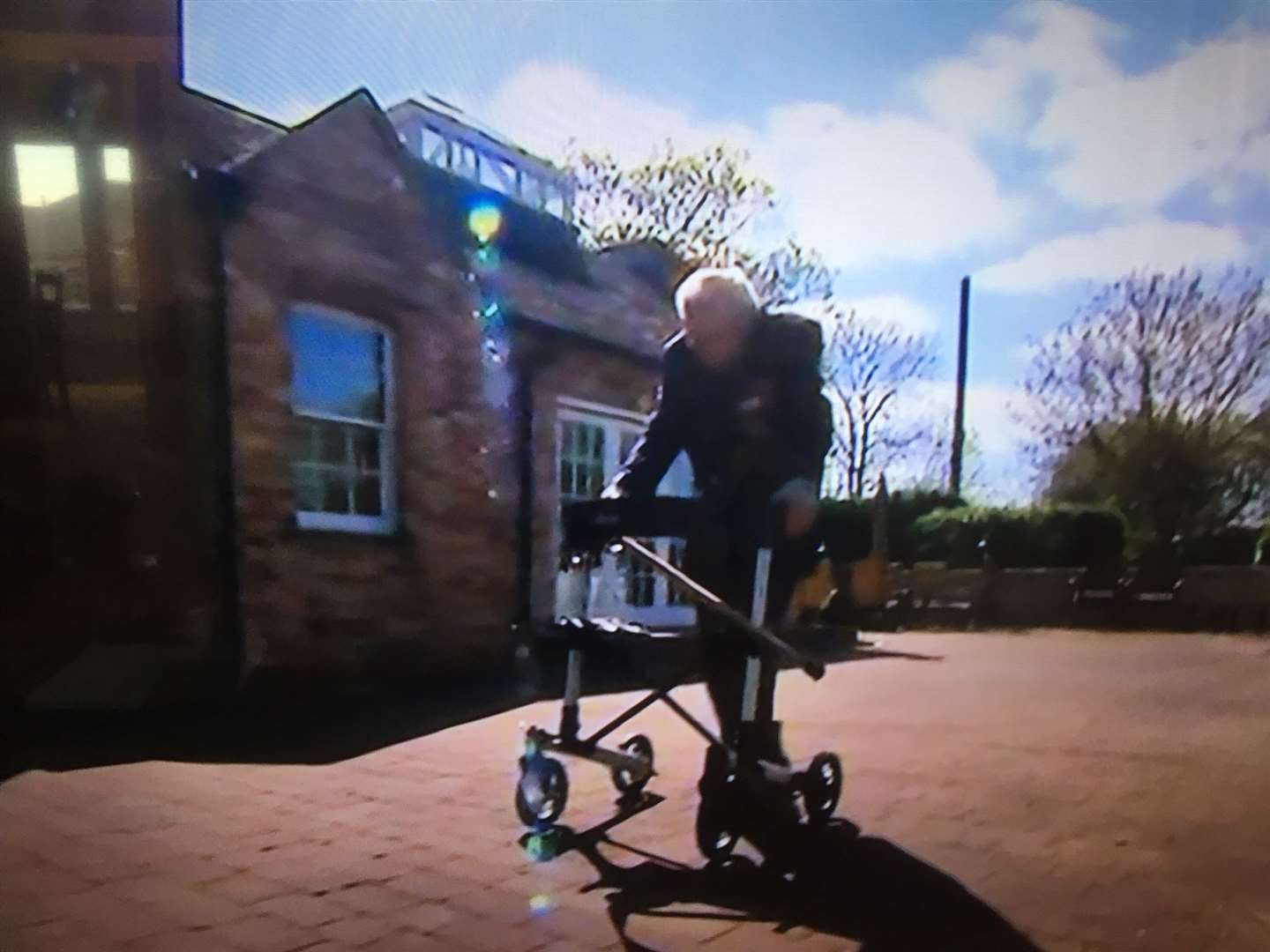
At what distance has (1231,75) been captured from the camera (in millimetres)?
1018

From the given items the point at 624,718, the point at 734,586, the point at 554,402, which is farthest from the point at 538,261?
the point at 624,718

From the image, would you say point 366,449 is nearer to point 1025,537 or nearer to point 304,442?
point 304,442

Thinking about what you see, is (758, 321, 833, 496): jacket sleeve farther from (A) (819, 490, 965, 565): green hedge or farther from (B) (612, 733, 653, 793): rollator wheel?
(B) (612, 733, 653, 793): rollator wheel

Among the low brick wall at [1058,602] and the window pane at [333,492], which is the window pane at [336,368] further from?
the low brick wall at [1058,602]

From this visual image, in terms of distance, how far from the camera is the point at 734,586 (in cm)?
113

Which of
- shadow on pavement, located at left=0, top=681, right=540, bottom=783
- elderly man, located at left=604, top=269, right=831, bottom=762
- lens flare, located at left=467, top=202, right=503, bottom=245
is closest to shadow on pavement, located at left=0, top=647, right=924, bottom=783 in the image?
shadow on pavement, located at left=0, top=681, right=540, bottom=783

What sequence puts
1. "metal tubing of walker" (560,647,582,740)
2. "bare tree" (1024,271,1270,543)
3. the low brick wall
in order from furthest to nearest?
"metal tubing of walker" (560,647,582,740)
the low brick wall
"bare tree" (1024,271,1270,543)

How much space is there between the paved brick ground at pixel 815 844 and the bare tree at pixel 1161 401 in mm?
182

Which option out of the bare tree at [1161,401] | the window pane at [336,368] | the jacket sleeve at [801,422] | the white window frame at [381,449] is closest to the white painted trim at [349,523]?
the white window frame at [381,449]

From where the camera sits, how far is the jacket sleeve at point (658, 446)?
1.14 metres

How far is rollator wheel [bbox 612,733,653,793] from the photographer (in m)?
1.21

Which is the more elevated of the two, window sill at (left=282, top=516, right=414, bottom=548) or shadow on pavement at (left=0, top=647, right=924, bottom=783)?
window sill at (left=282, top=516, right=414, bottom=548)

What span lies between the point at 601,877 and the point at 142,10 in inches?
47.1

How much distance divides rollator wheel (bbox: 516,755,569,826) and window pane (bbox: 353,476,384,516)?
390 millimetres
